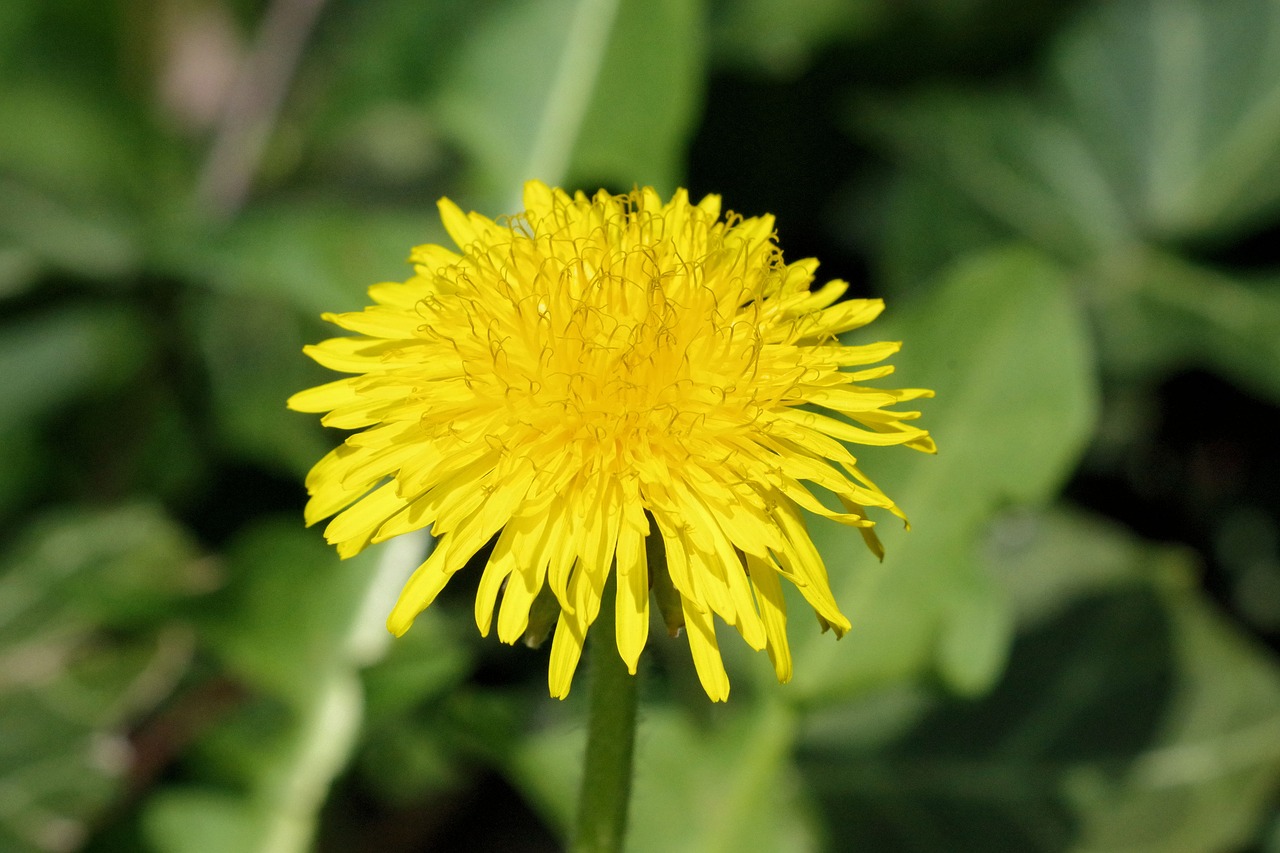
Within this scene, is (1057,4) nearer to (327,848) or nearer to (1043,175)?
(1043,175)

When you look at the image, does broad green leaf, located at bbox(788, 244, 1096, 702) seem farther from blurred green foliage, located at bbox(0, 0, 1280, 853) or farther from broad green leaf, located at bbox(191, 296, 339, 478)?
broad green leaf, located at bbox(191, 296, 339, 478)

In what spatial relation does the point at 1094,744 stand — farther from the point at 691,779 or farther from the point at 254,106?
the point at 254,106

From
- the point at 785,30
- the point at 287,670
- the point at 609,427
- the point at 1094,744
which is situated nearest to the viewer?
the point at 609,427

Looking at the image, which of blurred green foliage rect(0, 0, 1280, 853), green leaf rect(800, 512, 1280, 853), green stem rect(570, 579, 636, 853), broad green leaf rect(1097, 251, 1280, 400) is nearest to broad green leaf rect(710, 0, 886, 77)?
blurred green foliage rect(0, 0, 1280, 853)

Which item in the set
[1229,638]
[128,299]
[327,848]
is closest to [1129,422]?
[1229,638]

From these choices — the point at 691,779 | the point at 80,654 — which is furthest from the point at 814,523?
the point at 80,654

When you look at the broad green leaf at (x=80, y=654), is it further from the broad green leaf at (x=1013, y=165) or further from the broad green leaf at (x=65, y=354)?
the broad green leaf at (x=1013, y=165)
